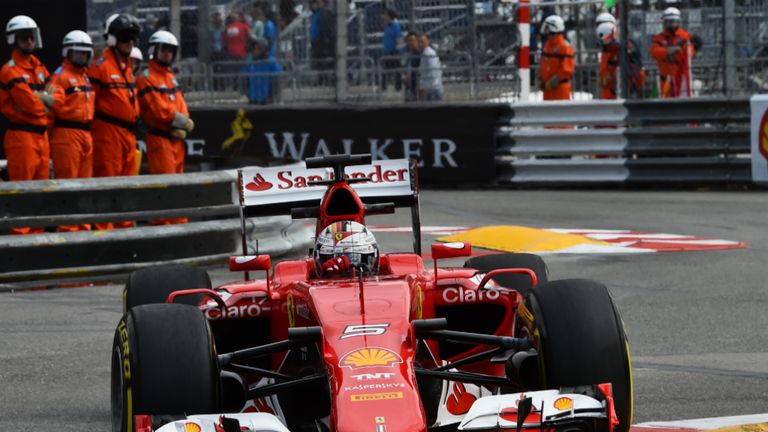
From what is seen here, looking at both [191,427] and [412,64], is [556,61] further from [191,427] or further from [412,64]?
[191,427]

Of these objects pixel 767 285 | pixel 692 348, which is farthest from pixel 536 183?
pixel 692 348

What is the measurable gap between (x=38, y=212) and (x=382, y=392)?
676 centimetres

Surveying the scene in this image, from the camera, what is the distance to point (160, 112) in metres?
13.6

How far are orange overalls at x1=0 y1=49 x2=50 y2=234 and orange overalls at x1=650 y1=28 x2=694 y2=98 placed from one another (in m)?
7.45

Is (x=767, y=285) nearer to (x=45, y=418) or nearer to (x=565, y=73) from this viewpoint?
(x=45, y=418)

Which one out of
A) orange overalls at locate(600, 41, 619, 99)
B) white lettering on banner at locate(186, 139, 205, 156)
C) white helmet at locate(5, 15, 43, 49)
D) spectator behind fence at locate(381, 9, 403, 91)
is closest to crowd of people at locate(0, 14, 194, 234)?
white helmet at locate(5, 15, 43, 49)

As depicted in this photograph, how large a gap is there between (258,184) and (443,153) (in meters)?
10.6

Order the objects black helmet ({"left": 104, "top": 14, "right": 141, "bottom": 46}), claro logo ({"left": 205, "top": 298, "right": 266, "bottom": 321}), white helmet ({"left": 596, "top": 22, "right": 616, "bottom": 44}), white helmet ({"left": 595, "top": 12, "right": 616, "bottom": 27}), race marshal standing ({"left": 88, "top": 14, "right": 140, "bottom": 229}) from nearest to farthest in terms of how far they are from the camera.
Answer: claro logo ({"left": 205, "top": 298, "right": 266, "bottom": 321})
black helmet ({"left": 104, "top": 14, "right": 141, "bottom": 46})
race marshal standing ({"left": 88, "top": 14, "right": 140, "bottom": 229})
white helmet ({"left": 596, "top": 22, "right": 616, "bottom": 44})
white helmet ({"left": 595, "top": 12, "right": 616, "bottom": 27})

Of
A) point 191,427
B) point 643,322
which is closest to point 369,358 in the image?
point 191,427

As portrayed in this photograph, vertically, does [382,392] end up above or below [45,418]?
above

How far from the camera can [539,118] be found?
1784 cm

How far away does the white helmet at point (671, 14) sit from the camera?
687 inches

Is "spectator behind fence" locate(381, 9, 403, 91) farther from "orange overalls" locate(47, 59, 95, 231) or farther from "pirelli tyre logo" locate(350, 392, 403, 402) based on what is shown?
"pirelli tyre logo" locate(350, 392, 403, 402)

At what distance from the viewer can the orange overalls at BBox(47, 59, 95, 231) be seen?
13102 millimetres
